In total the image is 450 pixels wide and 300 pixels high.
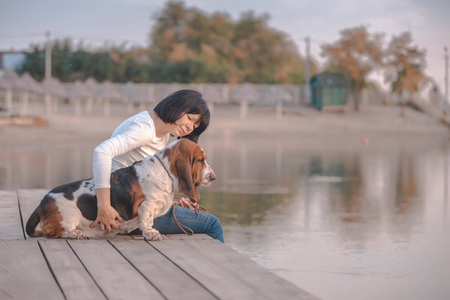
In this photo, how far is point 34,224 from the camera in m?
5.17

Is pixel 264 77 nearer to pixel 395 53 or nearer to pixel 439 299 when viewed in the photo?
pixel 395 53

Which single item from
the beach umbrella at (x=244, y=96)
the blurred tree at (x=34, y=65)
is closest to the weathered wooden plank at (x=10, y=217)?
the beach umbrella at (x=244, y=96)

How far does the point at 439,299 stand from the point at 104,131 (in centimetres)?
3136

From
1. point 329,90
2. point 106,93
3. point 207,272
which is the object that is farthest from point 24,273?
point 329,90

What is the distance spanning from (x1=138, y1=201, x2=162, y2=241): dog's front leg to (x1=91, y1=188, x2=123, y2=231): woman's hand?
149mm

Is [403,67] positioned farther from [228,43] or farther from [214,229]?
[214,229]

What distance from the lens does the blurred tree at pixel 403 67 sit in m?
56.7

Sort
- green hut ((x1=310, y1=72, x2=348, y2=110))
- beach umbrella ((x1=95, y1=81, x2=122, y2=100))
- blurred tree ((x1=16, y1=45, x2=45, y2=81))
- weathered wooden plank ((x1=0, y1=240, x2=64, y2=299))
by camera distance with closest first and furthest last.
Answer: weathered wooden plank ((x1=0, y1=240, x2=64, y2=299)), beach umbrella ((x1=95, y1=81, x2=122, y2=100)), green hut ((x1=310, y1=72, x2=348, y2=110)), blurred tree ((x1=16, y1=45, x2=45, y2=81))

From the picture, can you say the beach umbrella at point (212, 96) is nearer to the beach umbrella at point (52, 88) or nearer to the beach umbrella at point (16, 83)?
the beach umbrella at point (52, 88)

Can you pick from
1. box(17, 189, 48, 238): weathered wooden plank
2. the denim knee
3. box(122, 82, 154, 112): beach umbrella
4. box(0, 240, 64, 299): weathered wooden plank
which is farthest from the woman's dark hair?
box(122, 82, 154, 112): beach umbrella

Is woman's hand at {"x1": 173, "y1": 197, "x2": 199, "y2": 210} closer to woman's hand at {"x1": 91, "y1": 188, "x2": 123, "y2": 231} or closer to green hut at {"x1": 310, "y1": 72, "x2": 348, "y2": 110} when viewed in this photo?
woman's hand at {"x1": 91, "y1": 188, "x2": 123, "y2": 231}

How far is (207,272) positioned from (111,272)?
530 mm

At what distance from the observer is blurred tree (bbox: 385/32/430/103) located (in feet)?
186

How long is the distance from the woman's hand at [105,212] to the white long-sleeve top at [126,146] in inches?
2.0
